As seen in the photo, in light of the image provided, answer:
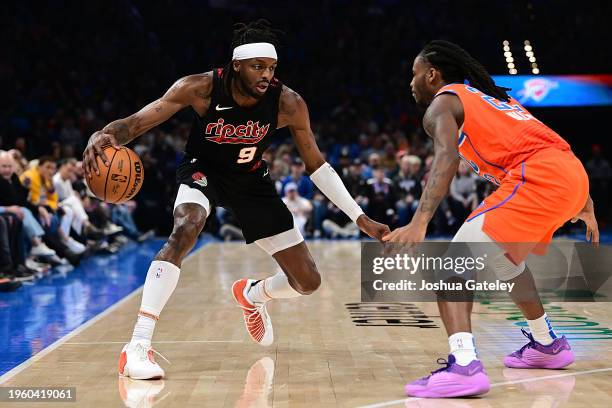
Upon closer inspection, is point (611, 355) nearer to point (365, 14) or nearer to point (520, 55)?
point (520, 55)

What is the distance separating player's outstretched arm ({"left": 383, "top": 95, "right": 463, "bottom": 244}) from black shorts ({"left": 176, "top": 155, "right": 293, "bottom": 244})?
1291 millimetres

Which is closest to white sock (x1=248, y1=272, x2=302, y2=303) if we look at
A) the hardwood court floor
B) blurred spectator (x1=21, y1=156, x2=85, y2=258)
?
the hardwood court floor

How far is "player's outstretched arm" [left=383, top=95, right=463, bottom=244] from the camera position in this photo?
12.5 ft

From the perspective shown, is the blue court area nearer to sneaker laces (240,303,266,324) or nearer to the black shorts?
→ sneaker laces (240,303,266,324)

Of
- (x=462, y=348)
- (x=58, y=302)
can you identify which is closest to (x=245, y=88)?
(x=462, y=348)

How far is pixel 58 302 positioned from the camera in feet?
25.3

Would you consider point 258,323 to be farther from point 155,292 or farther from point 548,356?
point 548,356

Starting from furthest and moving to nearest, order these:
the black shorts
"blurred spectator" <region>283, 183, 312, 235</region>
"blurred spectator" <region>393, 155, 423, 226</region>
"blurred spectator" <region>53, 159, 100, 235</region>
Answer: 1. "blurred spectator" <region>393, 155, 423, 226</region>
2. "blurred spectator" <region>283, 183, 312, 235</region>
3. "blurred spectator" <region>53, 159, 100, 235</region>
4. the black shorts

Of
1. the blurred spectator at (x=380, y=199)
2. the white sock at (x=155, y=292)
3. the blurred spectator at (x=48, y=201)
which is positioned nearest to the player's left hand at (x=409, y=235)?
the white sock at (x=155, y=292)

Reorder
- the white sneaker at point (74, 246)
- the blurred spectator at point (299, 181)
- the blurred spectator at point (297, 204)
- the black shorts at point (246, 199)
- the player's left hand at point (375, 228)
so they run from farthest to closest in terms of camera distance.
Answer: the blurred spectator at point (299, 181)
the blurred spectator at point (297, 204)
the white sneaker at point (74, 246)
the black shorts at point (246, 199)
the player's left hand at point (375, 228)

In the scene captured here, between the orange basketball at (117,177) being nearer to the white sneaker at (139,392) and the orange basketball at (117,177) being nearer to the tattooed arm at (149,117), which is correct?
the tattooed arm at (149,117)

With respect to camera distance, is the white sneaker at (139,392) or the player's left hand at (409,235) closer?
the player's left hand at (409,235)

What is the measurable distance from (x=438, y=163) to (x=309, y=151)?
4.72 feet

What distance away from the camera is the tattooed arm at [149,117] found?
445 cm
